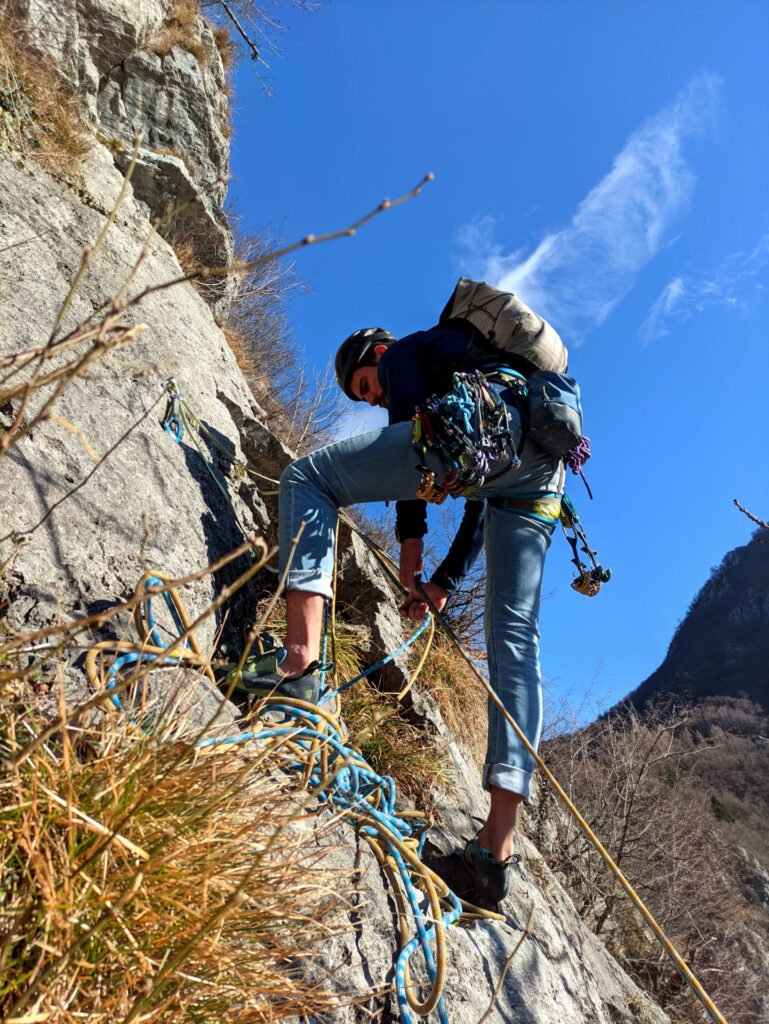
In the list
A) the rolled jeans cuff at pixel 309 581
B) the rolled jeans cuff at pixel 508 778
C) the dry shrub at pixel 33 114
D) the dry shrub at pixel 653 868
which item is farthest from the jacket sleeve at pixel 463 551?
the dry shrub at pixel 653 868

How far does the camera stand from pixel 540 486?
95.8 inches

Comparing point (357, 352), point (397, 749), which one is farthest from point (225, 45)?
point (397, 749)

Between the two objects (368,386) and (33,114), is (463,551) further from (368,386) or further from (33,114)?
(33,114)

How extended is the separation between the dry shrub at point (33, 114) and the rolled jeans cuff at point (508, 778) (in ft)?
11.3

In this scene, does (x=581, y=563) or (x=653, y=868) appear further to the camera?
(x=653, y=868)

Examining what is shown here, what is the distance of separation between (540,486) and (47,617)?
169 centimetres

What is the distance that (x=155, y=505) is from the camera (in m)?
2.36

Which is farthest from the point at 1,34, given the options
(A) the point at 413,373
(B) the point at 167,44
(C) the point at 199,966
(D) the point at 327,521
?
(C) the point at 199,966

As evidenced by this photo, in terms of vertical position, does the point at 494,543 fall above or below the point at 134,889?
above

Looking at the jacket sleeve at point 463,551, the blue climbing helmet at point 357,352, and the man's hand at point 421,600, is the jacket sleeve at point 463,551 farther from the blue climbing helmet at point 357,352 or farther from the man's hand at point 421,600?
the blue climbing helmet at point 357,352

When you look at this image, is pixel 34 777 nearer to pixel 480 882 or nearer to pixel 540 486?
pixel 480 882

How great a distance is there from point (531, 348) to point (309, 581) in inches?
48.5

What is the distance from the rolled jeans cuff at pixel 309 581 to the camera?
2072 mm

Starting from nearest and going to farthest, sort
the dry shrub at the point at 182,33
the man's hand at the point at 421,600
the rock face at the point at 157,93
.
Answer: the man's hand at the point at 421,600, the rock face at the point at 157,93, the dry shrub at the point at 182,33
